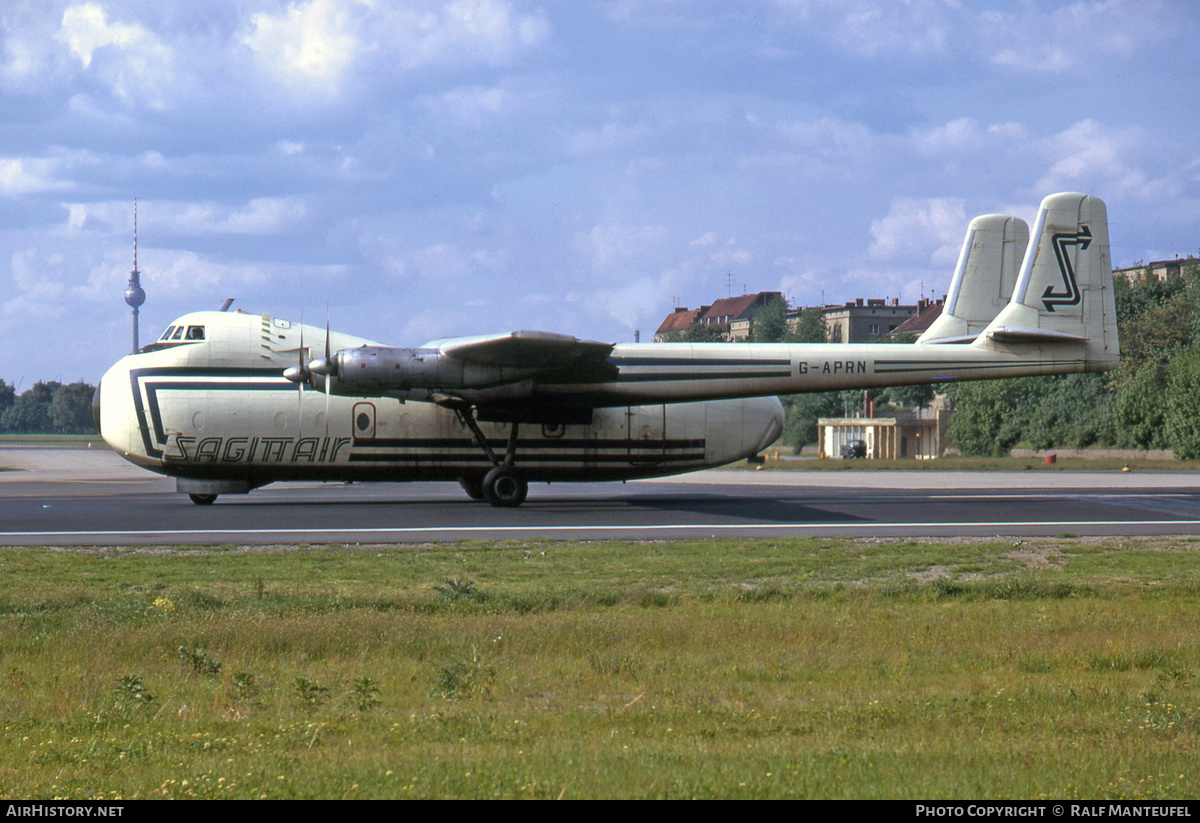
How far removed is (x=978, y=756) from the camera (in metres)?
6.86

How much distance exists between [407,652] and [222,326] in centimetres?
2111

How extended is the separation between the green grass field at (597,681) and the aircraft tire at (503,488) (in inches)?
462

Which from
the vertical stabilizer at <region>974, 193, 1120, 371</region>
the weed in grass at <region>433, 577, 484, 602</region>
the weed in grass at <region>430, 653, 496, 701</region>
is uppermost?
the vertical stabilizer at <region>974, 193, 1120, 371</region>

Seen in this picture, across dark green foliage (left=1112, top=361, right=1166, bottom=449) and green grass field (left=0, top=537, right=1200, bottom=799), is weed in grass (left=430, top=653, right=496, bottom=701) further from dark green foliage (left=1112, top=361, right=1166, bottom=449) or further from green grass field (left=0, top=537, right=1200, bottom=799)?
dark green foliage (left=1112, top=361, right=1166, bottom=449)

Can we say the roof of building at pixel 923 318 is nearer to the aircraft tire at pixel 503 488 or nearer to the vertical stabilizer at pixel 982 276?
the vertical stabilizer at pixel 982 276

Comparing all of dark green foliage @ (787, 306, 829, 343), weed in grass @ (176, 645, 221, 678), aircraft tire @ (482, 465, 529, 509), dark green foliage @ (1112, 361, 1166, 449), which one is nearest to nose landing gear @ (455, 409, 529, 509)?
aircraft tire @ (482, 465, 529, 509)

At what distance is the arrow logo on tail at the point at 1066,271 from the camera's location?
3045cm

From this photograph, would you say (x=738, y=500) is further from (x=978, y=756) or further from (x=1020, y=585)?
(x=978, y=756)

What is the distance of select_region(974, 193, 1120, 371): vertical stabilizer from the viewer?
3036 cm

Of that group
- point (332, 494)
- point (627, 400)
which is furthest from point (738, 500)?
point (332, 494)

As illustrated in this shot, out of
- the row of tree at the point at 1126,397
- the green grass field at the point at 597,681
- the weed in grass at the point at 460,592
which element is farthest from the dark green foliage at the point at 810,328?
the weed in grass at the point at 460,592

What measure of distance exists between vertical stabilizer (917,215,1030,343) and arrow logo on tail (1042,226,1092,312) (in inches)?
82.4

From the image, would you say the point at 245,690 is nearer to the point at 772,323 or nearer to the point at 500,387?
the point at 500,387
